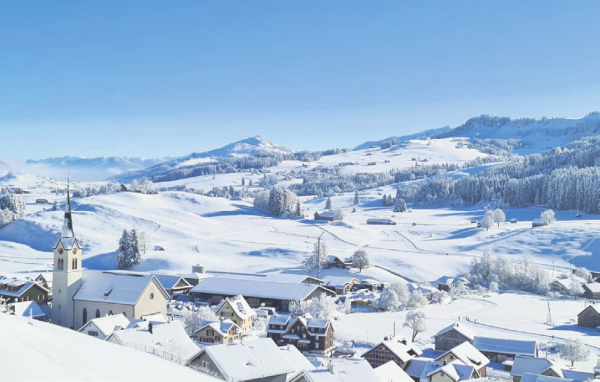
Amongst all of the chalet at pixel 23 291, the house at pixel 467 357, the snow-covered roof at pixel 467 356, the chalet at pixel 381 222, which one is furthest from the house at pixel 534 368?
the chalet at pixel 381 222

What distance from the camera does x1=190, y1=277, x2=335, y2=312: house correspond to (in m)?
64.0

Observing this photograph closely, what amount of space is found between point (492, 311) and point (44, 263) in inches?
2615

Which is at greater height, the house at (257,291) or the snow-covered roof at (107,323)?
the snow-covered roof at (107,323)

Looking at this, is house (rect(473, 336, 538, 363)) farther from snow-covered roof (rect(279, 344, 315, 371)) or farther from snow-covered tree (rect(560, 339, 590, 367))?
snow-covered roof (rect(279, 344, 315, 371))

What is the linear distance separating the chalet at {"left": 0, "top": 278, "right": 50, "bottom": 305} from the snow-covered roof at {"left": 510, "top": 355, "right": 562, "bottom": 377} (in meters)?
48.0

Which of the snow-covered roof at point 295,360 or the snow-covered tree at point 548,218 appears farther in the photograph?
the snow-covered tree at point 548,218

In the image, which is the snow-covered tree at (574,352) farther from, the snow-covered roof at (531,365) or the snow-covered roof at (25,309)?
the snow-covered roof at (25,309)

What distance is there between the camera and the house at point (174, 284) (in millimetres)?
69000

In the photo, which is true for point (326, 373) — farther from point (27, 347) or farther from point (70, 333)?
point (27, 347)

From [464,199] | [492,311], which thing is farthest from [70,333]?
[464,199]

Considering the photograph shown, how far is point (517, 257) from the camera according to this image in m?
92.9

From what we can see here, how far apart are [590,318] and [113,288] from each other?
50.9 meters

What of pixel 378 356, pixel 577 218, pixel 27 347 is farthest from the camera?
pixel 577 218

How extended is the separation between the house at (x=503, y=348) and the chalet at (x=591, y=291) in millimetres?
35701
